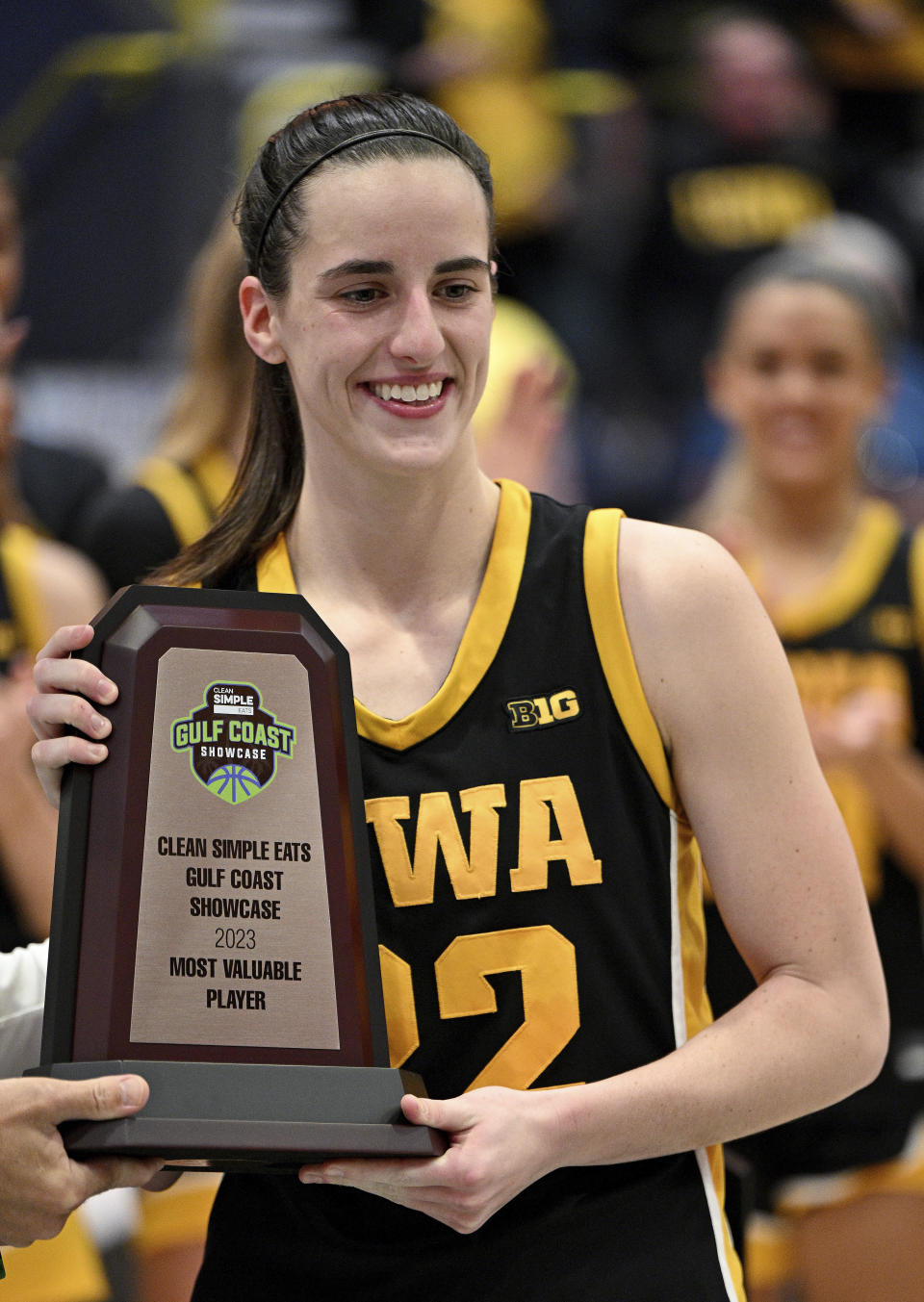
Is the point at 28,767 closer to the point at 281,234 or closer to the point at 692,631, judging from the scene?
the point at 281,234

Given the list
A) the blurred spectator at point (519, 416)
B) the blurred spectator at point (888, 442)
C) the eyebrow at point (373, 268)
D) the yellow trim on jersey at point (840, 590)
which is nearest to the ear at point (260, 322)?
the eyebrow at point (373, 268)

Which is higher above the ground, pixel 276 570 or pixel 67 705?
pixel 276 570

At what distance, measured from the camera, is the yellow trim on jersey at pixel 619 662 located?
1.88m

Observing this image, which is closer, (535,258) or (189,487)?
(189,487)

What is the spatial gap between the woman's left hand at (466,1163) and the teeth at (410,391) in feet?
2.35

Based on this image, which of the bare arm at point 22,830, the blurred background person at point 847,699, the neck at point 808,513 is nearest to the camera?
the bare arm at point 22,830

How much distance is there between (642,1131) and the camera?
5.82 ft

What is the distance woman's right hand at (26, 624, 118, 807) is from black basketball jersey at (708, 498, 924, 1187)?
197 cm

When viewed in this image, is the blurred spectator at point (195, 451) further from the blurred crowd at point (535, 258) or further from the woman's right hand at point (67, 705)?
the woman's right hand at point (67, 705)

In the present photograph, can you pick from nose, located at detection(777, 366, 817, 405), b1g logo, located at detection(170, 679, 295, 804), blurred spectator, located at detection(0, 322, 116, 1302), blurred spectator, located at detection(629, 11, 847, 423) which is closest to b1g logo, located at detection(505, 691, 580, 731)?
b1g logo, located at detection(170, 679, 295, 804)

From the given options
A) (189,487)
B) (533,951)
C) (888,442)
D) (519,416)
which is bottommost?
(533,951)

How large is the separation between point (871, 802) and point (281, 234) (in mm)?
1888

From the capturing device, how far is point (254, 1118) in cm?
158

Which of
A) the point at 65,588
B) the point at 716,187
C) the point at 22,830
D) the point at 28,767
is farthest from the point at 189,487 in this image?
the point at 716,187
